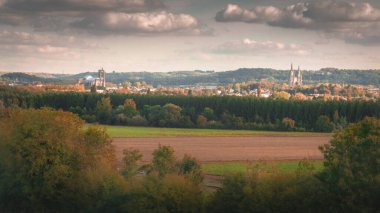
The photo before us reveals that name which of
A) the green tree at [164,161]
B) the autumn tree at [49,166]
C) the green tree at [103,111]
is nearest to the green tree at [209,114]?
the green tree at [103,111]

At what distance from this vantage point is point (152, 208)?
124 feet

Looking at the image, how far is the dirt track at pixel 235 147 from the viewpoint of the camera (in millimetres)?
70856

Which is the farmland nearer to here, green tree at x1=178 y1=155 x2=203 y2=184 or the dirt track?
the dirt track

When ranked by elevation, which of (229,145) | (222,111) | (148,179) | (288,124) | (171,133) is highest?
(148,179)

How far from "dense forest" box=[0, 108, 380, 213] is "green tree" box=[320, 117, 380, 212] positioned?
6cm

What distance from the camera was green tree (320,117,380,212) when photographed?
33.2 metres

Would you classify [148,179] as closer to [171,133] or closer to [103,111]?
[171,133]

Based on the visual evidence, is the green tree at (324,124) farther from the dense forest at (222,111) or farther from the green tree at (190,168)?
the green tree at (190,168)

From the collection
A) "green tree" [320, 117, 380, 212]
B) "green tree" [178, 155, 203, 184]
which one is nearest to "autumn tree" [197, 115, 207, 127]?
"green tree" [178, 155, 203, 184]

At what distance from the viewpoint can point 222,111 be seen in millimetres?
125125

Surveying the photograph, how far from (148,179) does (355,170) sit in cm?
1410

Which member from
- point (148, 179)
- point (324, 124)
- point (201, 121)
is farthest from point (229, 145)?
point (148, 179)

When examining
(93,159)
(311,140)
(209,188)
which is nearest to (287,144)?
(311,140)

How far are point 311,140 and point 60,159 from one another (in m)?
55.6
